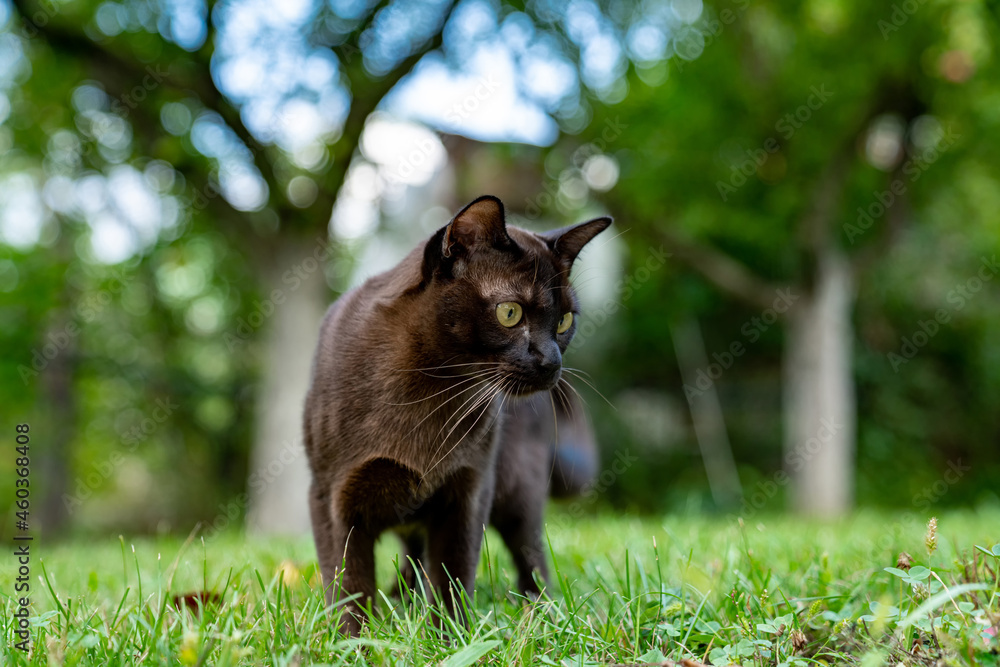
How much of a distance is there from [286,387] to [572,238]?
4574 mm

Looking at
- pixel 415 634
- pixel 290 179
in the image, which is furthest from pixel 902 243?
pixel 415 634

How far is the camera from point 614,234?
23.3ft

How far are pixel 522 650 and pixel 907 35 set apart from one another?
5786 millimetres

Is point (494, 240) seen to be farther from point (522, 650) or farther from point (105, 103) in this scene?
point (105, 103)

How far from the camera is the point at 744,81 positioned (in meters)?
6.39

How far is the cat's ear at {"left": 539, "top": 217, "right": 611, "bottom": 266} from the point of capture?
1.91 meters
